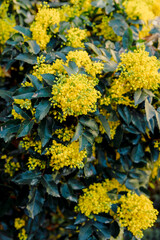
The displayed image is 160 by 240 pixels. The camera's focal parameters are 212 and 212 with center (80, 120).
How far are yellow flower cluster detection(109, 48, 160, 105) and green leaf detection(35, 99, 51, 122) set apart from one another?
0.52 meters

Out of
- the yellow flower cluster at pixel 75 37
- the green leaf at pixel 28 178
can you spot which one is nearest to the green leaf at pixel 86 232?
the green leaf at pixel 28 178

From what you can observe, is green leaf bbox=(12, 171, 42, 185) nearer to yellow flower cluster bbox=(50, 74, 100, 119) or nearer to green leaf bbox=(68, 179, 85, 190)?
green leaf bbox=(68, 179, 85, 190)

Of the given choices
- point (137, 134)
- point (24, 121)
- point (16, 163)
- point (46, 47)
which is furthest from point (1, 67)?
point (137, 134)

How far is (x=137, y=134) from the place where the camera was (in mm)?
1999

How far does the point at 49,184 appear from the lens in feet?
5.10

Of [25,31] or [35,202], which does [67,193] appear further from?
[25,31]

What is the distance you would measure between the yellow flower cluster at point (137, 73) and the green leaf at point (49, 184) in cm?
78

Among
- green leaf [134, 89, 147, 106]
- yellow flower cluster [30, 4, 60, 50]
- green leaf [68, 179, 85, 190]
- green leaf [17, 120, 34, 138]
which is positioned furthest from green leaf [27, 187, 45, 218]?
yellow flower cluster [30, 4, 60, 50]

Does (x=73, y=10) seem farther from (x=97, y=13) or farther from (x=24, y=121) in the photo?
(x=24, y=121)

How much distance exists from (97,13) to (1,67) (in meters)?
1.25

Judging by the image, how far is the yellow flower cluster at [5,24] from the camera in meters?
2.05

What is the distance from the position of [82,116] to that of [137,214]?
2.70 ft

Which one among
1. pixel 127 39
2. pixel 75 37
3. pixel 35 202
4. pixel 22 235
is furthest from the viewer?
pixel 22 235

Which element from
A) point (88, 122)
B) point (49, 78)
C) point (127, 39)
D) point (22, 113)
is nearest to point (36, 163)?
point (22, 113)
